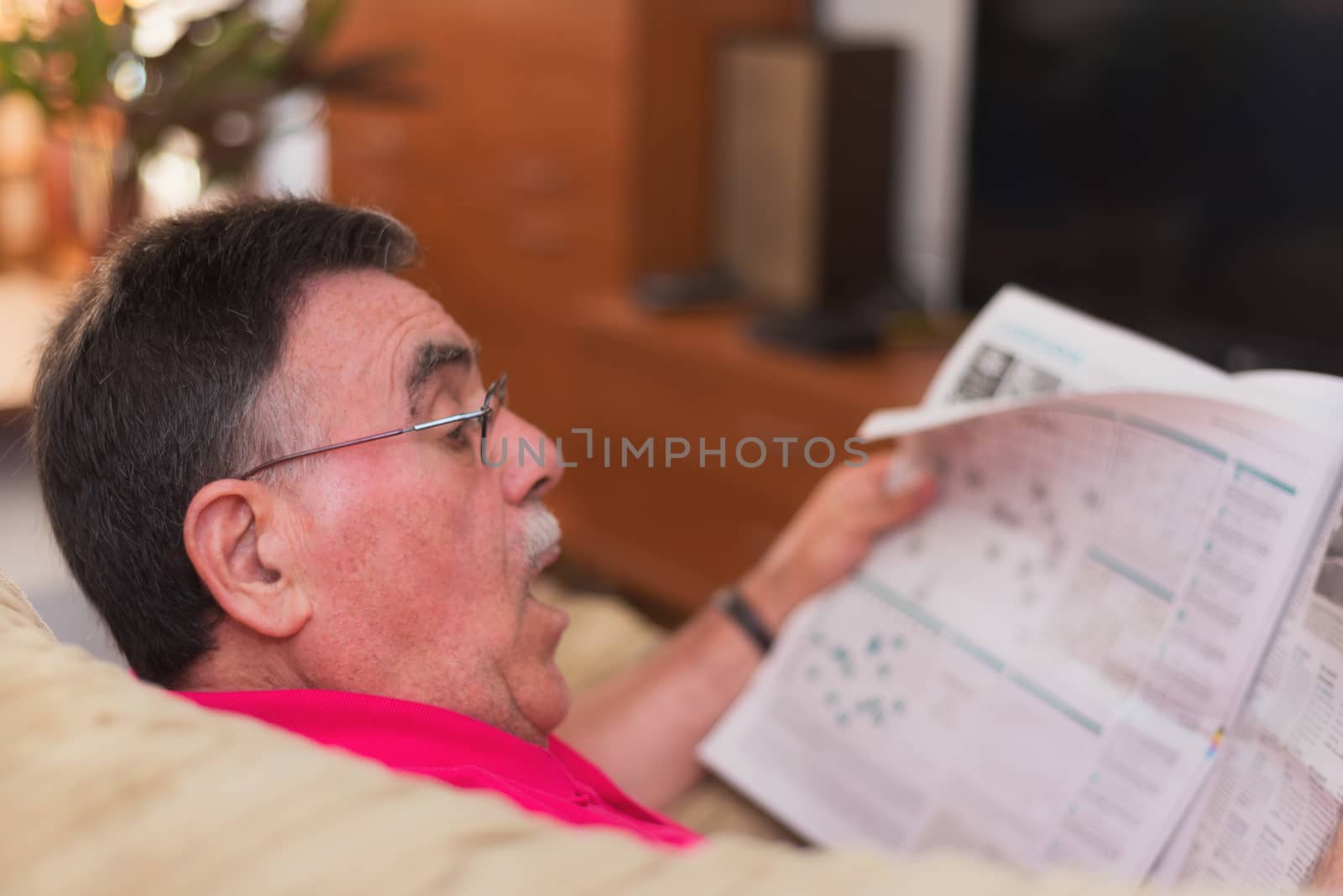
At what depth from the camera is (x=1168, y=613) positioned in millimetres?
963

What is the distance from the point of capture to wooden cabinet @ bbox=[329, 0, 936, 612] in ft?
7.85

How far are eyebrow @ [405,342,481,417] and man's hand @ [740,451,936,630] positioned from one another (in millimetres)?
404

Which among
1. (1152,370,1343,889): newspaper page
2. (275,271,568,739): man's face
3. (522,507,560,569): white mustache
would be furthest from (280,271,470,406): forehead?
(1152,370,1343,889): newspaper page

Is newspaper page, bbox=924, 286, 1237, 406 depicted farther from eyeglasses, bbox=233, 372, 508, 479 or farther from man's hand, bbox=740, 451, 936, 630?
eyeglasses, bbox=233, 372, 508, 479

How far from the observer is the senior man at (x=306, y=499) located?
0.81 m

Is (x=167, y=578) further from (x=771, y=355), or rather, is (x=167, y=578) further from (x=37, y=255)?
(x=37, y=255)

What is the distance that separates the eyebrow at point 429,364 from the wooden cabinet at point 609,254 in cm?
130

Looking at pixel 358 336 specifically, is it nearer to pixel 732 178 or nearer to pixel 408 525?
pixel 408 525

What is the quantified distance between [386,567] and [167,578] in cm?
14

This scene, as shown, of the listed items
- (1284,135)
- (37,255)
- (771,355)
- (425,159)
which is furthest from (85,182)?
(37,255)

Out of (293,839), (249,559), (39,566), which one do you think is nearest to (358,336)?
(249,559)

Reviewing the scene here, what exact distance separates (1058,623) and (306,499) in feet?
1.93

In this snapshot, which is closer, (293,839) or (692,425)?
(293,839)

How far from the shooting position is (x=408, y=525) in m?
0.85
